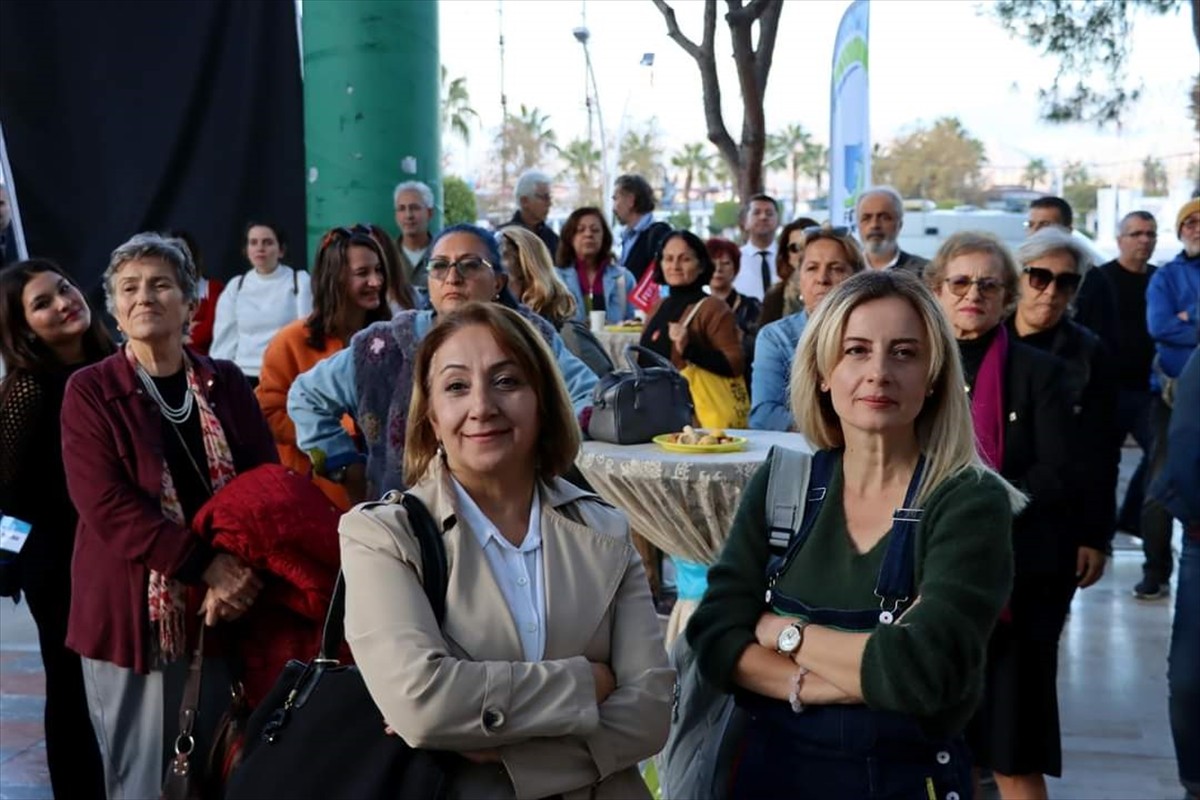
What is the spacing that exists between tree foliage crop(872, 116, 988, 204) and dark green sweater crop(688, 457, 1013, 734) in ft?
275

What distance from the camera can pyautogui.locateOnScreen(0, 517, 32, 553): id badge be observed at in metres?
3.93

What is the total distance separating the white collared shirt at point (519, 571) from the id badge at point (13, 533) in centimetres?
215

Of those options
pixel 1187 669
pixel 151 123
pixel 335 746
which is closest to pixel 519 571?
pixel 335 746

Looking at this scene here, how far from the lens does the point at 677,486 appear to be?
165 inches

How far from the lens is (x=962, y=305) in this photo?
3.84 metres

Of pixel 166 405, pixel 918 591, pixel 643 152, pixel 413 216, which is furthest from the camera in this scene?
pixel 643 152

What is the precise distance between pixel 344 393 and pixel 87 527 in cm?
87

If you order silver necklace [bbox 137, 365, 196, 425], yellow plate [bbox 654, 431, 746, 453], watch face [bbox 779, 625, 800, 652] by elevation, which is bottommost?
watch face [bbox 779, 625, 800, 652]

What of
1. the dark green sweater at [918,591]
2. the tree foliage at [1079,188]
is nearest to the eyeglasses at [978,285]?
the dark green sweater at [918,591]

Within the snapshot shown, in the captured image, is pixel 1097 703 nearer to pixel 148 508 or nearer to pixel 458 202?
pixel 148 508

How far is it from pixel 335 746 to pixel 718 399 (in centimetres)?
454

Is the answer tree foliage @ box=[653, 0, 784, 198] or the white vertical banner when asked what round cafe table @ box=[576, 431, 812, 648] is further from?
tree foliage @ box=[653, 0, 784, 198]

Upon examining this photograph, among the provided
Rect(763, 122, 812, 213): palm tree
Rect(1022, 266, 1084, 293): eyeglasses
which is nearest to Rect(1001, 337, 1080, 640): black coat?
Rect(1022, 266, 1084, 293): eyeglasses

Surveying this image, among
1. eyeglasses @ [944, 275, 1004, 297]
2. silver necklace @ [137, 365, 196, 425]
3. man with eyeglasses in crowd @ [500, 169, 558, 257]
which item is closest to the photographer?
silver necklace @ [137, 365, 196, 425]
